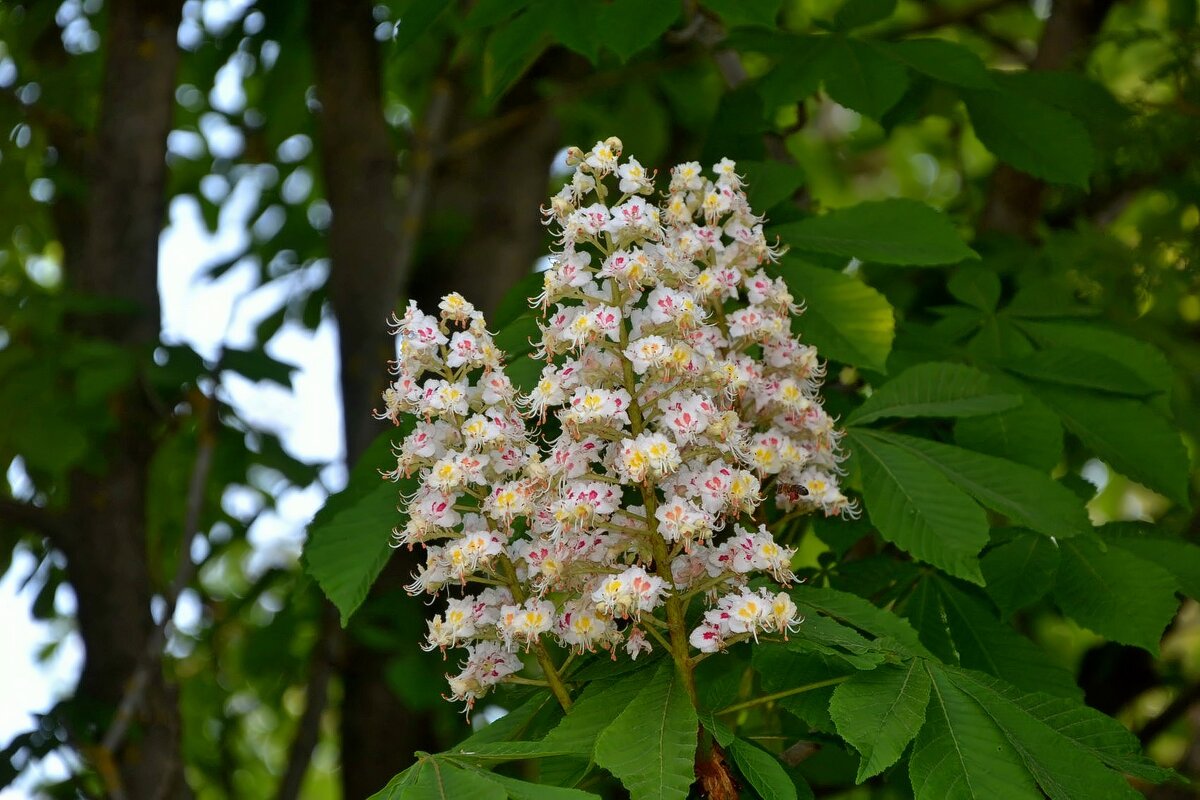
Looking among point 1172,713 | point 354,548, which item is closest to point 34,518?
point 354,548

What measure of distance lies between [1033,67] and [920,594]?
221 centimetres

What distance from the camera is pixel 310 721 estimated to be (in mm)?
3455

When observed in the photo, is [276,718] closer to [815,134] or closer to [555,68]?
[555,68]

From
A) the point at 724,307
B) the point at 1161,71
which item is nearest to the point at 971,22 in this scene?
the point at 1161,71

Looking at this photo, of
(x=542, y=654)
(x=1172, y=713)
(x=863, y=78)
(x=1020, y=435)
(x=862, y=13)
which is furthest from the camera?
(x=1172, y=713)

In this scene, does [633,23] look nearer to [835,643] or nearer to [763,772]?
[835,643]

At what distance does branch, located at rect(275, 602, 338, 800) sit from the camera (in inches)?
134

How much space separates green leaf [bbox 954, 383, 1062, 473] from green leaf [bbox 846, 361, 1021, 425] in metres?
0.09

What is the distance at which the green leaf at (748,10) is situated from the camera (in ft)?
7.13

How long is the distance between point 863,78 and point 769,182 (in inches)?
12.0

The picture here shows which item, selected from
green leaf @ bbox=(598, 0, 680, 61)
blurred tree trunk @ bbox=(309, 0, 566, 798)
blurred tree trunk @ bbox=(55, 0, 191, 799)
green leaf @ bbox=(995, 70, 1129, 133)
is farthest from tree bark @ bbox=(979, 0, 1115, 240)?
blurred tree trunk @ bbox=(55, 0, 191, 799)

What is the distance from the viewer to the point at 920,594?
6.83 ft

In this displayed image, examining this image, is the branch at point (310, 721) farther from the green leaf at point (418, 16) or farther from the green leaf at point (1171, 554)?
Answer: the green leaf at point (1171, 554)

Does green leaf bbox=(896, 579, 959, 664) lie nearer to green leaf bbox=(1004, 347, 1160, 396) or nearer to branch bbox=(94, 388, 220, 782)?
green leaf bbox=(1004, 347, 1160, 396)
